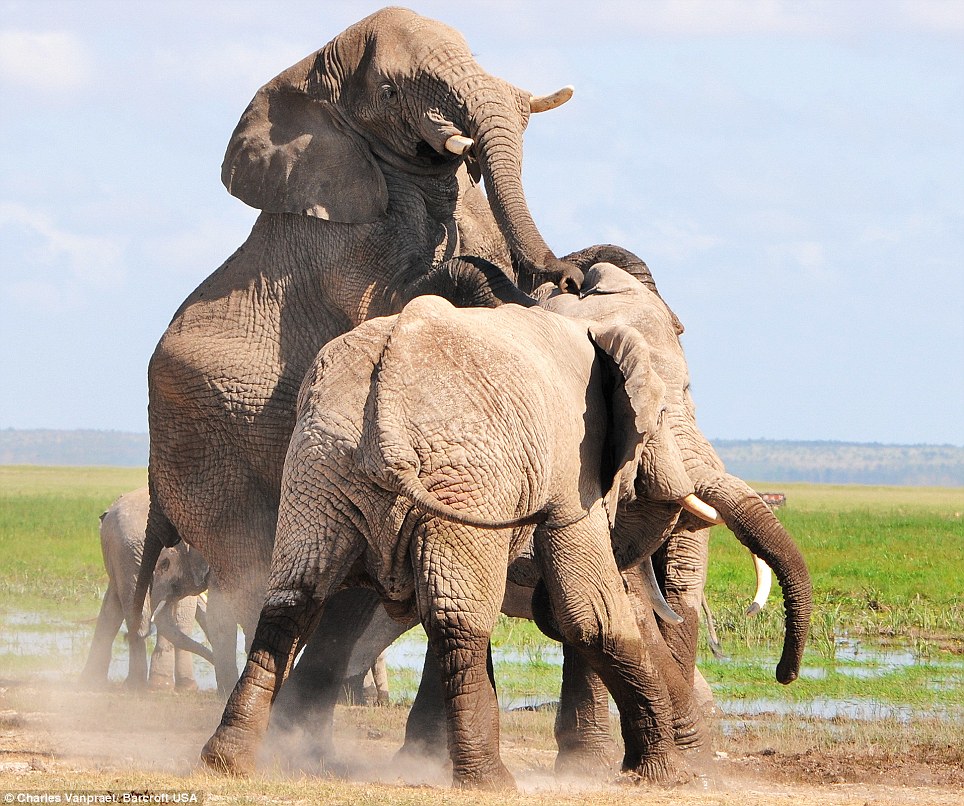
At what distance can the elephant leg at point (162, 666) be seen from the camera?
40.9ft

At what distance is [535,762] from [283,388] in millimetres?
2235

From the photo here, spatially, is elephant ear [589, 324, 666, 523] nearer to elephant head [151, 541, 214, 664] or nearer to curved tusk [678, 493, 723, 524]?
curved tusk [678, 493, 723, 524]

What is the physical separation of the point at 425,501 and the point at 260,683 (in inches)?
40.0

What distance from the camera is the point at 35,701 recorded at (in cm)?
1059

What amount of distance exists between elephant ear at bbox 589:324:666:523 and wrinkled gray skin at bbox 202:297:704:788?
36 centimetres

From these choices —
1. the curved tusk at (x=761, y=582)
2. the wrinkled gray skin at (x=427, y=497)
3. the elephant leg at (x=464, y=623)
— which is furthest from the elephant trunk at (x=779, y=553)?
the elephant leg at (x=464, y=623)

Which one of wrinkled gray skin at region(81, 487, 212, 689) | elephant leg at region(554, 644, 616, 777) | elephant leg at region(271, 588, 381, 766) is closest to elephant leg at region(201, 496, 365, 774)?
elephant leg at region(271, 588, 381, 766)

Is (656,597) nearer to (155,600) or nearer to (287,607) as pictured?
(287,607)

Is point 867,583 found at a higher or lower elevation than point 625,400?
lower

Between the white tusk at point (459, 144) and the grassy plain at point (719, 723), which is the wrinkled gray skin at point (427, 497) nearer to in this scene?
the grassy plain at point (719, 723)

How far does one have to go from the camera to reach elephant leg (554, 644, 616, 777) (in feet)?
27.0

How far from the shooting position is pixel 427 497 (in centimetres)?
628

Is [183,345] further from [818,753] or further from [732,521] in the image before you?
[818,753]

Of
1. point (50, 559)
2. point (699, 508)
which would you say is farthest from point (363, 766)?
point (50, 559)
